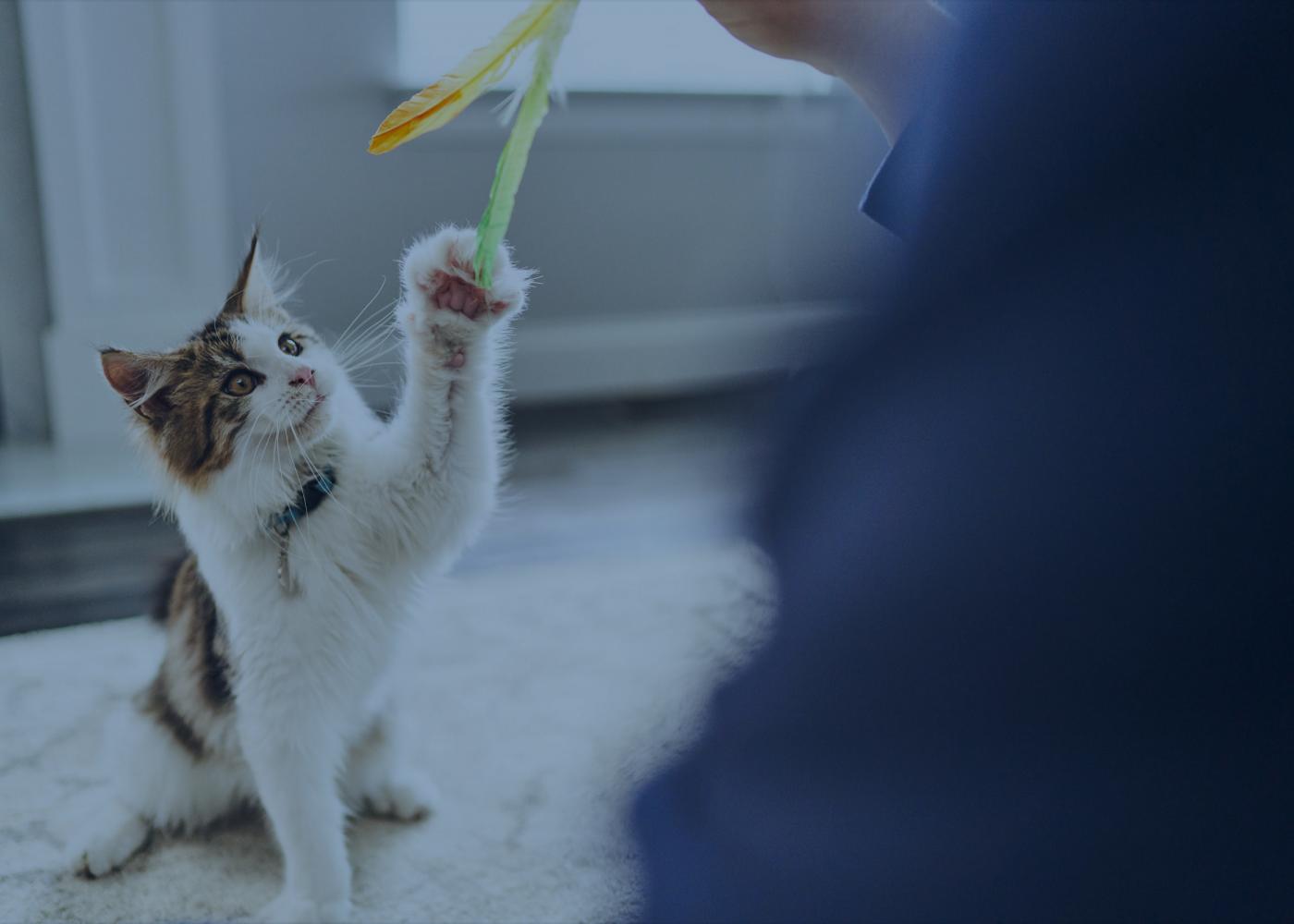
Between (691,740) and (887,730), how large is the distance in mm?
156

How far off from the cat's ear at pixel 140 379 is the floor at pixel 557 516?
1.08ft

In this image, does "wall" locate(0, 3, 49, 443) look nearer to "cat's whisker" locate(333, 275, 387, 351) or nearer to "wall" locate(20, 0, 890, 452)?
"wall" locate(20, 0, 890, 452)

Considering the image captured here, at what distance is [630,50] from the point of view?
1825 millimetres

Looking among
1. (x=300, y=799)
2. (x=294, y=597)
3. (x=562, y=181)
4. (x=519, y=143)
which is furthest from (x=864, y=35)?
(x=562, y=181)

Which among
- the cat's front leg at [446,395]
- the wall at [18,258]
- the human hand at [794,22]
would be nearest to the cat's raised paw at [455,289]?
the cat's front leg at [446,395]

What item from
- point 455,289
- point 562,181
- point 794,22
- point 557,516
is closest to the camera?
point 794,22

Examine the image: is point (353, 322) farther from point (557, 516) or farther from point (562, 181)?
point (562, 181)

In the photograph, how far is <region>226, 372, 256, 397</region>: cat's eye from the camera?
0.80m

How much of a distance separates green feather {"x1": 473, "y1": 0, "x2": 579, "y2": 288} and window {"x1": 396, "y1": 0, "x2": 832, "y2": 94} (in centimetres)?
9

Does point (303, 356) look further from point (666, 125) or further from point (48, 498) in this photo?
point (666, 125)

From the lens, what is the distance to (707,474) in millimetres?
2016

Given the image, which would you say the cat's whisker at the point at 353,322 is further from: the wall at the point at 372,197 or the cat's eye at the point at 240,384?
the cat's eye at the point at 240,384

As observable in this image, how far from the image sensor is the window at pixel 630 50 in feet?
4.26

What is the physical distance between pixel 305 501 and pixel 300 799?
0.26m
